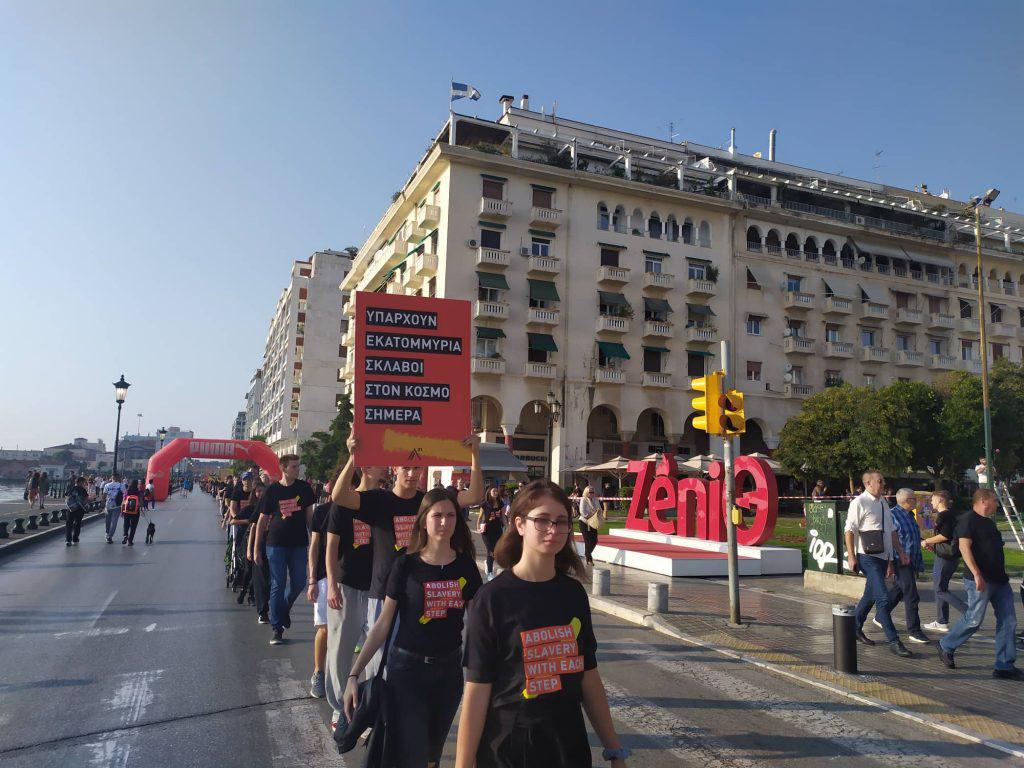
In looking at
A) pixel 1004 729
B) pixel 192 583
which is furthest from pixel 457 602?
pixel 192 583

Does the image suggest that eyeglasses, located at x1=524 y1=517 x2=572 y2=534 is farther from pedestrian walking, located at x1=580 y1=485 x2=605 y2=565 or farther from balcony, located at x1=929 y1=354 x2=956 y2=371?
balcony, located at x1=929 y1=354 x2=956 y2=371

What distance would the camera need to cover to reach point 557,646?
9.06 ft

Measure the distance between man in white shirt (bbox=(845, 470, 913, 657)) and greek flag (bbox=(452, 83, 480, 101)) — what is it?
39966 mm

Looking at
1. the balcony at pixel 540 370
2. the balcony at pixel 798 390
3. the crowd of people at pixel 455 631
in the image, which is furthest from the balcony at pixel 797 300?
the crowd of people at pixel 455 631

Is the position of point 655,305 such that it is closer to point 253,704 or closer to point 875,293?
point 875,293

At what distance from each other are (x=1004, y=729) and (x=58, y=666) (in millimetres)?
7657

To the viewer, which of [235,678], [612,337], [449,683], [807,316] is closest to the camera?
[449,683]

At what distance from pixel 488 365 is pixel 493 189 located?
31.6 ft

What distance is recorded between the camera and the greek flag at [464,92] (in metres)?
43.1

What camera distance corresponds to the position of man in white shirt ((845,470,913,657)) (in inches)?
305

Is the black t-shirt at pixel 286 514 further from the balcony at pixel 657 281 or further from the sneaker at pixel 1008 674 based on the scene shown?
the balcony at pixel 657 281

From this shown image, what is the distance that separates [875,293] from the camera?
46.3 meters

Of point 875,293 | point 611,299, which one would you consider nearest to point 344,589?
point 611,299

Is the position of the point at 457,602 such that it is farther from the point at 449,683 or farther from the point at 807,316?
the point at 807,316
